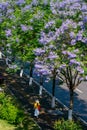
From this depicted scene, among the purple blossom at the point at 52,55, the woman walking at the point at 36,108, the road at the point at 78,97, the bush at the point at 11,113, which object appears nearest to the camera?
the purple blossom at the point at 52,55

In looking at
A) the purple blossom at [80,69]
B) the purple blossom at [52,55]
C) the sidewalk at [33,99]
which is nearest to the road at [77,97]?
the sidewalk at [33,99]

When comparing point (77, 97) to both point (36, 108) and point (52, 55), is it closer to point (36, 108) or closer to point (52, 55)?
point (36, 108)

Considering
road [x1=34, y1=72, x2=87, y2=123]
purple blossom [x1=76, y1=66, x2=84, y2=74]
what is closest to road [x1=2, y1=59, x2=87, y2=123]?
road [x1=34, y1=72, x2=87, y2=123]

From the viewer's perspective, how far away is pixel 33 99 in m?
33.8

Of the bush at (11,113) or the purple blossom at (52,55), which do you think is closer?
the purple blossom at (52,55)

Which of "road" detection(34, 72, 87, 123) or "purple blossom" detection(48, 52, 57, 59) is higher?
"purple blossom" detection(48, 52, 57, 59)

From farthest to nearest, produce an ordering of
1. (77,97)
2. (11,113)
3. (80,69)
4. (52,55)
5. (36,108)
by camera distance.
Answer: (77,97), (36,108), (11,113), (52,55), (80,69)

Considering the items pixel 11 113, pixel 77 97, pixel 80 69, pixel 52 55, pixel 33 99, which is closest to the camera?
pixel 80 69

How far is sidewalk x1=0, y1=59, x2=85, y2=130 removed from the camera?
2859 centimetres

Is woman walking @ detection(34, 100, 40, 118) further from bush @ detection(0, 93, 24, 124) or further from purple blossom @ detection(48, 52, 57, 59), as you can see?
purple blossom @ detection(48, 52, 57, 59)

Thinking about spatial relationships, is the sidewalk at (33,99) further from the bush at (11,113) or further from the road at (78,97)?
the bush at (11,113)

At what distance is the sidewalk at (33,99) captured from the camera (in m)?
28.6

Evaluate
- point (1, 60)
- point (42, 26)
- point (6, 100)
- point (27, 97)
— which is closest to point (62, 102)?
point (27, 97)

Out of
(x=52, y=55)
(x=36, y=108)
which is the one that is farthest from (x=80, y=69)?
(x=36, y=108)
